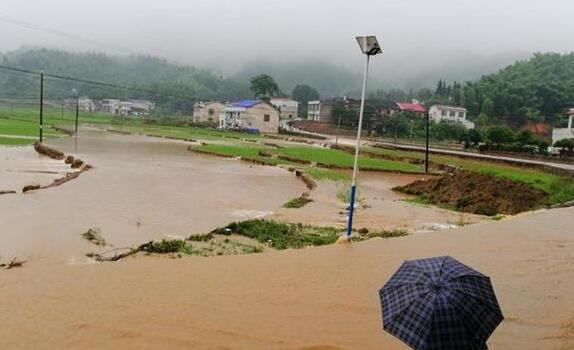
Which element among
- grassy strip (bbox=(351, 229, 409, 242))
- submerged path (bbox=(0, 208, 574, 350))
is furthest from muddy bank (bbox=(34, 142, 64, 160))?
submerged path (bbox=(0, 208, 574, 350))

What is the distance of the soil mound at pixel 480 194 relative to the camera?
18.1 meters

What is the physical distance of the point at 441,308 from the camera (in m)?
3.87

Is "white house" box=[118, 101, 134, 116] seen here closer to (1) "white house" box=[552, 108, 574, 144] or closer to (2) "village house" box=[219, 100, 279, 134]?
(2) "village house" box=[219, 100, 279, 134]

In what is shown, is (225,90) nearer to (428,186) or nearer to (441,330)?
(428,186)

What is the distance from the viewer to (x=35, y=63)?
166500mm

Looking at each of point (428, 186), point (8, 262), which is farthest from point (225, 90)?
point (8, 262)

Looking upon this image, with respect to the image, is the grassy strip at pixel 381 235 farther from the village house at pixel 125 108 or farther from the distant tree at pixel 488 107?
the village house at pixel 125 108

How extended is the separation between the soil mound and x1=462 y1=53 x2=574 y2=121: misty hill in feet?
196

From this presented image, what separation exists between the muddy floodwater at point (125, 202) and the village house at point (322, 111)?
6486 cm

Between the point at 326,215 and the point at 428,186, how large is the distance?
9.20 metres

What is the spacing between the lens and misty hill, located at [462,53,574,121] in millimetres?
75688

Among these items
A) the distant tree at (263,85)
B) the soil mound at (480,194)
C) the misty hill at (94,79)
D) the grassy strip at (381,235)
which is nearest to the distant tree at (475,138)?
the soil mound at (480,194)

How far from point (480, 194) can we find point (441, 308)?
54.3 feet

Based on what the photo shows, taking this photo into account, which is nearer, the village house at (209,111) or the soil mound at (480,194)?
the soil mound at (480,194)
